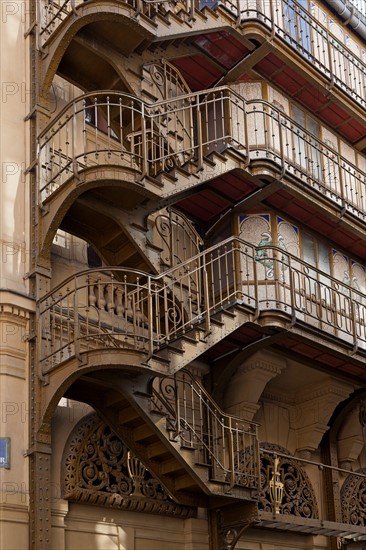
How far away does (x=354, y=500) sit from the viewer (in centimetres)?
1927

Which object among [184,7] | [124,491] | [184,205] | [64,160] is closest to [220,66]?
[184,7]

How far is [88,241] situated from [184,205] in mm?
2113

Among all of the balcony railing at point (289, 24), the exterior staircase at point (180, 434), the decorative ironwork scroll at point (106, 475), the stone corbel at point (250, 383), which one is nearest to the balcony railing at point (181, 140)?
the balcony railing at point (289, 24)

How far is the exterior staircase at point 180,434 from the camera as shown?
14.7 meters

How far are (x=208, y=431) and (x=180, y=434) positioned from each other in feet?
4.13

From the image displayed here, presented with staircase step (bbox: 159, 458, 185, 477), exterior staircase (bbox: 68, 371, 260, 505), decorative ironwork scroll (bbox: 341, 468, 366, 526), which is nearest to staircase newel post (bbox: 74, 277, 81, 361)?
exterior staircase (bbox: 68, 371, 260, 505)

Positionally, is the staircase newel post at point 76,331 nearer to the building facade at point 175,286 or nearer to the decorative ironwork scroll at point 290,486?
the building facade at point 175,286

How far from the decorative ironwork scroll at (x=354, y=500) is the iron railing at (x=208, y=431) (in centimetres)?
326

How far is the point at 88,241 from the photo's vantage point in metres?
16.1

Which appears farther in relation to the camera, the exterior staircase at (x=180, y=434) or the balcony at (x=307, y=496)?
the balcony at (x=307, y=496)

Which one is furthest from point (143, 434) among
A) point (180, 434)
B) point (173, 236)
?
point (173, 236)

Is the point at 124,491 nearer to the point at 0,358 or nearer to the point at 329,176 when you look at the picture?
the point at 0,358

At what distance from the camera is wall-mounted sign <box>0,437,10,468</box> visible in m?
13.3

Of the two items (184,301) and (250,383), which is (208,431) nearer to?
(250,383)
